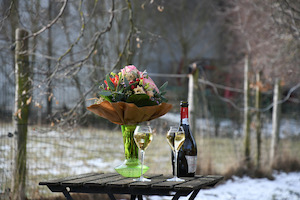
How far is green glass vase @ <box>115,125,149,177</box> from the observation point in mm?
3199

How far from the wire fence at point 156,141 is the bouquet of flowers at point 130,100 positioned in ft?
6.95

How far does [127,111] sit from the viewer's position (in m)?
3.04

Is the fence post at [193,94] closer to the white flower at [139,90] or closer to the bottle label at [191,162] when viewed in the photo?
the bottle label at [191,162]

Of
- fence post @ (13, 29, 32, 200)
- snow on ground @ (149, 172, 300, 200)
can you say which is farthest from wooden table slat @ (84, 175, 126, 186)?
snow on ground @ (149, 172, 300, 200)

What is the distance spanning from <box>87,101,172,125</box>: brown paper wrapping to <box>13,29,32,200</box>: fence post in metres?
2.13

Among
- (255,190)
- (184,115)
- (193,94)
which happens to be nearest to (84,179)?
(184,115)

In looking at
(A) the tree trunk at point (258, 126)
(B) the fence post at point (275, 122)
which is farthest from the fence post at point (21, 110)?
(B) the fence post at point (275, 122)

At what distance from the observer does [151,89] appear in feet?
10.3

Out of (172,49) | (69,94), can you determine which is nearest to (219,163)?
(69,94)

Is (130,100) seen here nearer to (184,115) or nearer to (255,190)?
(184,115)

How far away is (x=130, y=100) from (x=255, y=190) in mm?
4434

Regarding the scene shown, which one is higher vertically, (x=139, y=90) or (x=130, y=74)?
(x=130, y=74)

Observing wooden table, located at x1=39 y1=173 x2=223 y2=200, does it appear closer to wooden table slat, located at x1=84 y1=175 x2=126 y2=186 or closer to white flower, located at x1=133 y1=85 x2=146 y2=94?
wooden table slat, located at x1=84 y1=175 x2=126 y2=186

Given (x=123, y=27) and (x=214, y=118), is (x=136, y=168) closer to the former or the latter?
(x=214, y=118)
